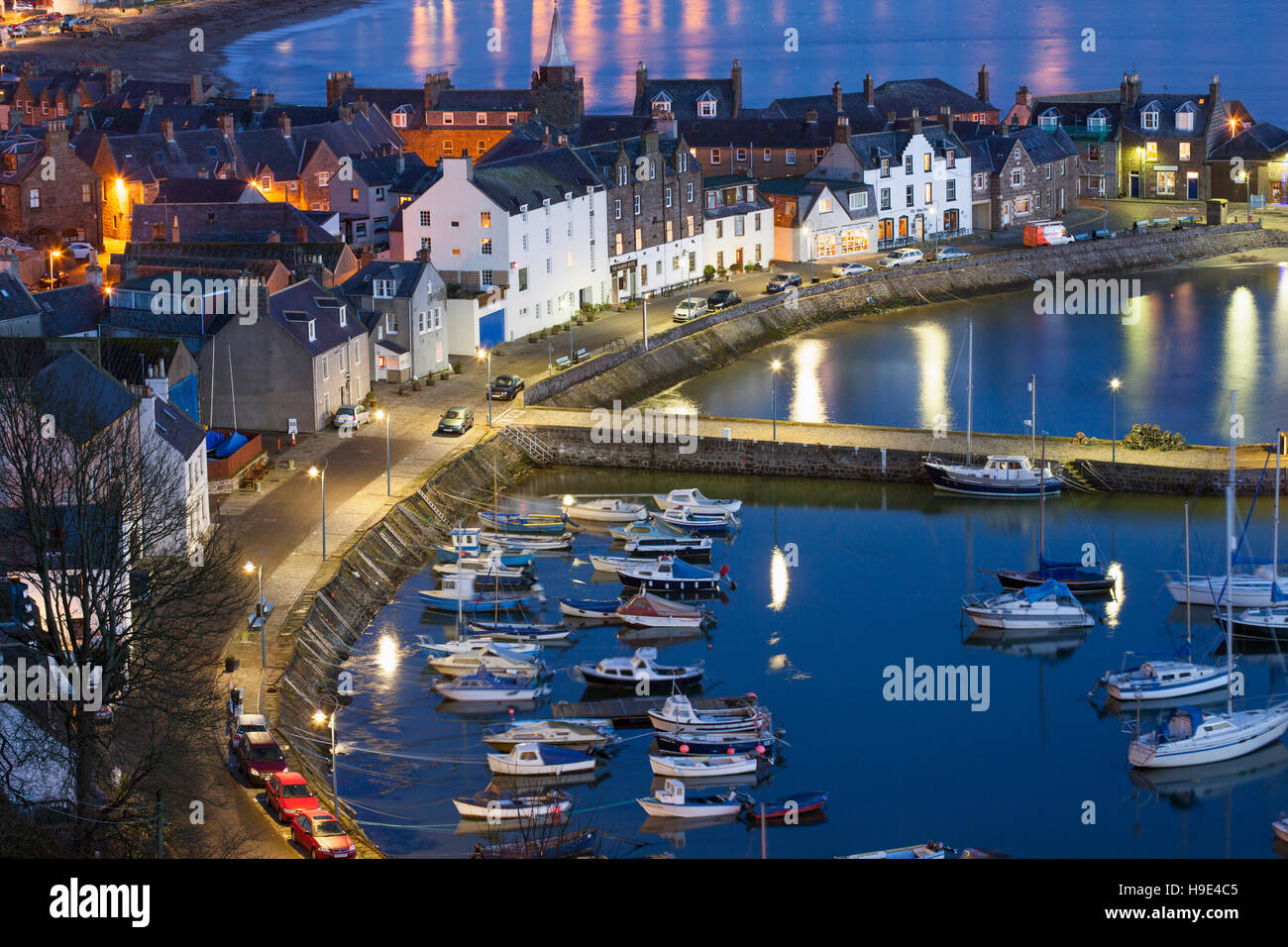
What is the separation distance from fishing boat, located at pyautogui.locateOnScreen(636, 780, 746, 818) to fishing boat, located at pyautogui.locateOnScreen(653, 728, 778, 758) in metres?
1.79

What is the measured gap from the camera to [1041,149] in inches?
3469

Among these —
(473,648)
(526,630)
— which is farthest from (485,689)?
(526,630)

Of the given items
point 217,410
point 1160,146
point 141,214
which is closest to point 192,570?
point 217,410

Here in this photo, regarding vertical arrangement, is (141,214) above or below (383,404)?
above

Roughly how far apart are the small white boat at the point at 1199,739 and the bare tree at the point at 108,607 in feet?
53.9

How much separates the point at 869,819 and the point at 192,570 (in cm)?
1224

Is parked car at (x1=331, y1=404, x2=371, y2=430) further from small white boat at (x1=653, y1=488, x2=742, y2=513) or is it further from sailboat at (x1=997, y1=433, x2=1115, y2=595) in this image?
sailboat at (x1=997, y1=433, x2=1115, y2=595)

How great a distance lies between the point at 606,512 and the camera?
48.3 m

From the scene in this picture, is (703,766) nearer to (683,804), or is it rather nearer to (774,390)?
(683,804)

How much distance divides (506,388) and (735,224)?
877 inches

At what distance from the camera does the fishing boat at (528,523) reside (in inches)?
1838
